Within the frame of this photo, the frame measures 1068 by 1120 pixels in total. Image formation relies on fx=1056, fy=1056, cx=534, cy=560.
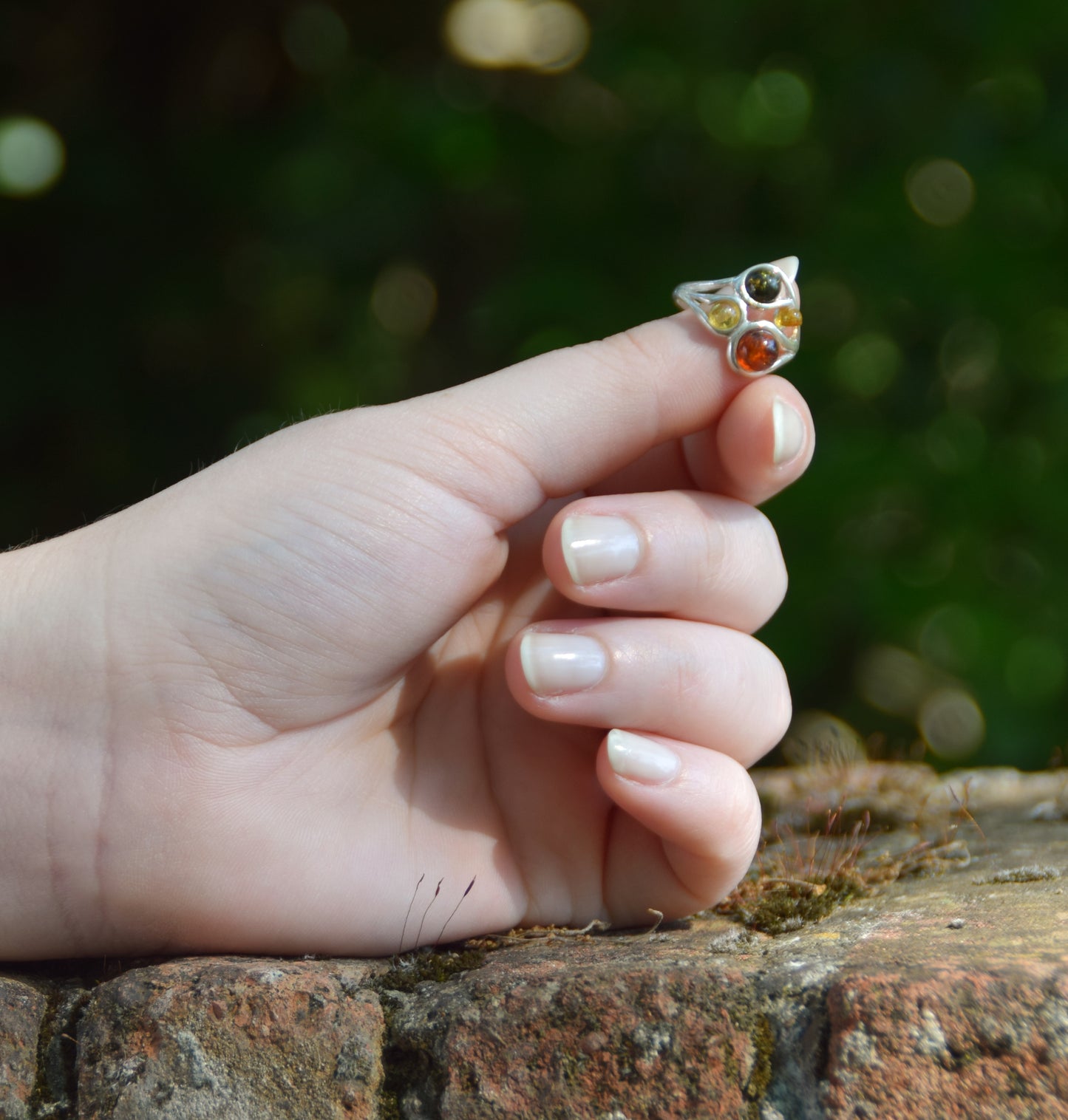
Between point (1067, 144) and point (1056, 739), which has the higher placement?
point (1067, 144)

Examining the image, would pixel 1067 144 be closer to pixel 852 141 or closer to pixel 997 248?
pixel 997 248

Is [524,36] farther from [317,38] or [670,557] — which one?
[670,557]

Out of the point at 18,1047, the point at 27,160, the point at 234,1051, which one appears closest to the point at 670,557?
the point at 234,1051

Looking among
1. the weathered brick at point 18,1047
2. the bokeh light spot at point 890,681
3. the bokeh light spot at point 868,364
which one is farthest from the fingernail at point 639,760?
the bokeh light spot at point 890,681

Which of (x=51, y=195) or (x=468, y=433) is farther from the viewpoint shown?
(x=51, y=195)

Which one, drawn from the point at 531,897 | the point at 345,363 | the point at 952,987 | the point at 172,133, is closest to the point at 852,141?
the point at 345,363

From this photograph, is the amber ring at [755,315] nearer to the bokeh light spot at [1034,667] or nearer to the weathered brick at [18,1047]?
the weathered brick at [18,1047]

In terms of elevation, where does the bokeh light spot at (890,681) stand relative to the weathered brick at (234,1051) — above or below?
below
